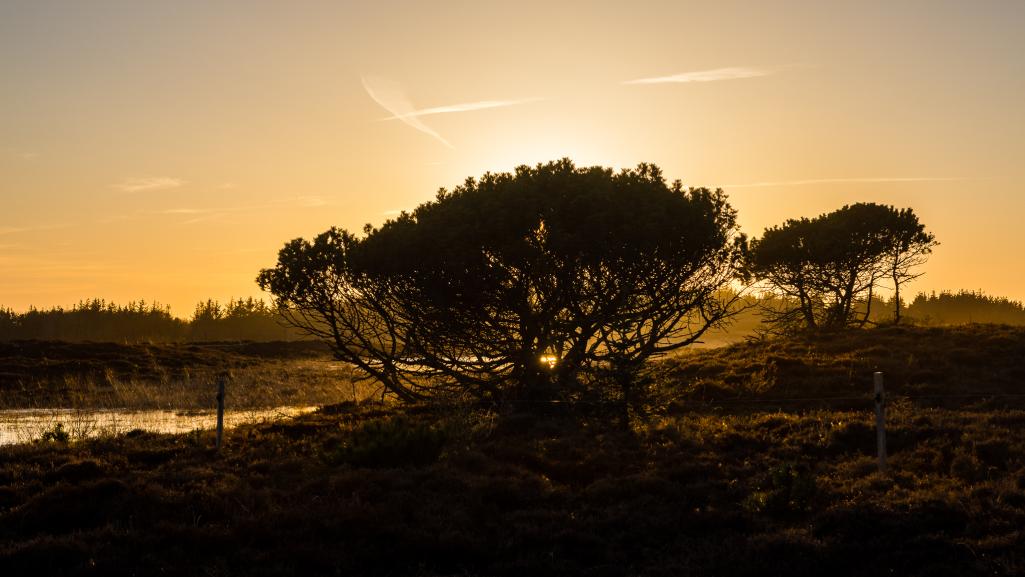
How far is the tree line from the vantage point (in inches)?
3642

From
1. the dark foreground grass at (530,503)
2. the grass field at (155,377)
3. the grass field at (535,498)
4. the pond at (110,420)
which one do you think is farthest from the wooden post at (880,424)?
the grass field at (155,377)

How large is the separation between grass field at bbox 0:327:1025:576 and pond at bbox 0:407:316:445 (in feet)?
10.9

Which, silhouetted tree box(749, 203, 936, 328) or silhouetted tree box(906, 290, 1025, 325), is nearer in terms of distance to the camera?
silhouetted tree box(749, 203, 936, 328)

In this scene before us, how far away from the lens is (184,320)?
323ft

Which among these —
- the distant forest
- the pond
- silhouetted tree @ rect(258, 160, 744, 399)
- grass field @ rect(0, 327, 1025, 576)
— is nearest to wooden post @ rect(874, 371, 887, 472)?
grass field @ rect(0, 327, 1025, 576)

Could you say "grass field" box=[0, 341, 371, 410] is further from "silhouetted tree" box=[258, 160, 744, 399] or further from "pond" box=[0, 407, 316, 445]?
"silhouetted tree" box=[258, 160, 744, 399]

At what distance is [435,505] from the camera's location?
36.1 feet

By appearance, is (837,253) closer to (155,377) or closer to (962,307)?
(155,377)

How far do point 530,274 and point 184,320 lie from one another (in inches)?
3599

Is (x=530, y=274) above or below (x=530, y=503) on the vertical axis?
above

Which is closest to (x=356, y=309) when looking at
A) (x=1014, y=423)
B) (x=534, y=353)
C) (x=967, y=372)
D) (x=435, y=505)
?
(x=534, y=353)

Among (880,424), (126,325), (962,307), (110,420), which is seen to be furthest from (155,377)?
(962,307)

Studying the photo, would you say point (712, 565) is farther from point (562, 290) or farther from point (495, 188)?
point (495, 188)

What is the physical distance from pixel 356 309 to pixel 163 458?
5.43 meters
